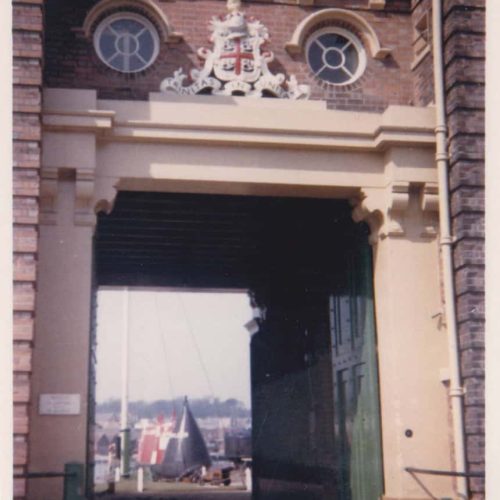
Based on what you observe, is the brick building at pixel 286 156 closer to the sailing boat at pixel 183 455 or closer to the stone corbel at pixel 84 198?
the stone corbel at pixel 84 198

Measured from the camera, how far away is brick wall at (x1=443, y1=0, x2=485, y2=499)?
8805mm

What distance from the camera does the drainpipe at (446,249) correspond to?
8812 millimetres

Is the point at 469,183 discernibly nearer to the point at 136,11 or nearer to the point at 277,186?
the point at 277,186

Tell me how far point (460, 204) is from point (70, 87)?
15.2 ft

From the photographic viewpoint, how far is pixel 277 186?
32.3 ft

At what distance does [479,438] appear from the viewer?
870 centimetres

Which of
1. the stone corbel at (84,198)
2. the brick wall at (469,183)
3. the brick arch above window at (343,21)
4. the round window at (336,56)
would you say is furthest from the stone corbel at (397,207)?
the stone corbel at (84,198)

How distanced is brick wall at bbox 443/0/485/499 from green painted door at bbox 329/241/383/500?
54.8 inches

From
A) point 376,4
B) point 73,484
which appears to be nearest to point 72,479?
point 73,484

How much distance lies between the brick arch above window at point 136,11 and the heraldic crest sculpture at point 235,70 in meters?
0.46

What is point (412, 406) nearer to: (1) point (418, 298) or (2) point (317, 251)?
(1) point (418, 298)

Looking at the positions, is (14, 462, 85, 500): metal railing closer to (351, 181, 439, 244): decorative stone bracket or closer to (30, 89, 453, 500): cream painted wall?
(30, 89, 453, 500): cream painted wall

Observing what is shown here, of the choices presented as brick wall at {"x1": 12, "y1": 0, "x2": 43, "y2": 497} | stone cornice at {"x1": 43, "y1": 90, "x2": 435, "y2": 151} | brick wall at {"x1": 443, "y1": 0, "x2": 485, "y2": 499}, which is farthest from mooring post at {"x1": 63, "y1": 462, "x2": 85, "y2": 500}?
brick wall at {"x1": 443, "y1": 0, "x2": 485, "y2": 499}

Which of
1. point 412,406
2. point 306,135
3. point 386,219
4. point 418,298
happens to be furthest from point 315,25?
point 412,406
